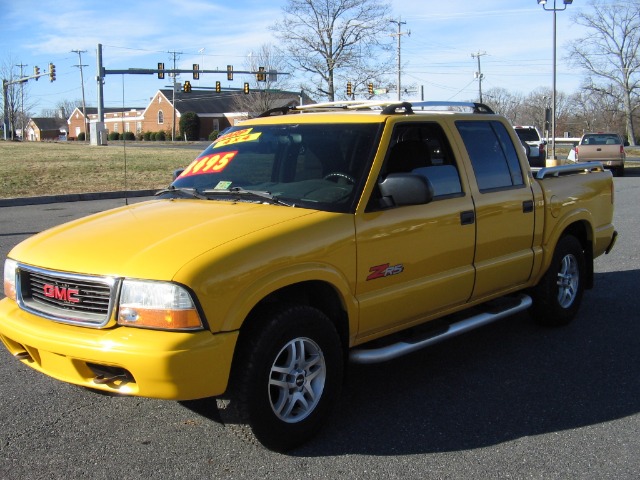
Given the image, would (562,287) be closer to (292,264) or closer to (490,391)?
(490,391)

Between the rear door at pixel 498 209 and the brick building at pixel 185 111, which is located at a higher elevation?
the brick building at pixel 185 111

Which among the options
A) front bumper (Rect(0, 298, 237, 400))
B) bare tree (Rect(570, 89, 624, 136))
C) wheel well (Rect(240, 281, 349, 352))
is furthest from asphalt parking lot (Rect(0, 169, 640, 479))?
bare tree (Rect(570, 89, 624, 136))

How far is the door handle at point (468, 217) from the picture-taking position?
4.53 metres

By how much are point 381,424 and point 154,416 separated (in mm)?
1332

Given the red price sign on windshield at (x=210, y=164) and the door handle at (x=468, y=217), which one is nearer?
the door handle at (x=468, y=217)

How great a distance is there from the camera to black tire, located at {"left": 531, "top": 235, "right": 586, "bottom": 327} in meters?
5.60

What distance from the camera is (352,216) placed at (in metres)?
3.84

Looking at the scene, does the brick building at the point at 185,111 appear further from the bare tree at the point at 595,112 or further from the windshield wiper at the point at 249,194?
the windshield wiper at the point at 249,194

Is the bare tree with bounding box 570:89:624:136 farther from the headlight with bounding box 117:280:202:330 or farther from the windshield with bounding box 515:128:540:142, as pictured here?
A: the headlight with bounding box 117:280:202:330

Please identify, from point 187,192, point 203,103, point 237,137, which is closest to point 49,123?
point 203,103

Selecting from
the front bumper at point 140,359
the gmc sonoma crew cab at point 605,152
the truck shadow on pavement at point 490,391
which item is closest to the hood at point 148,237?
the front bumper at point 140,359

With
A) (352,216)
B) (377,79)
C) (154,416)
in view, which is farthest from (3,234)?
(377,79)

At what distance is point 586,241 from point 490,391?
8.16 ft

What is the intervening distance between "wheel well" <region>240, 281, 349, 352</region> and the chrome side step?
14 centimetres
